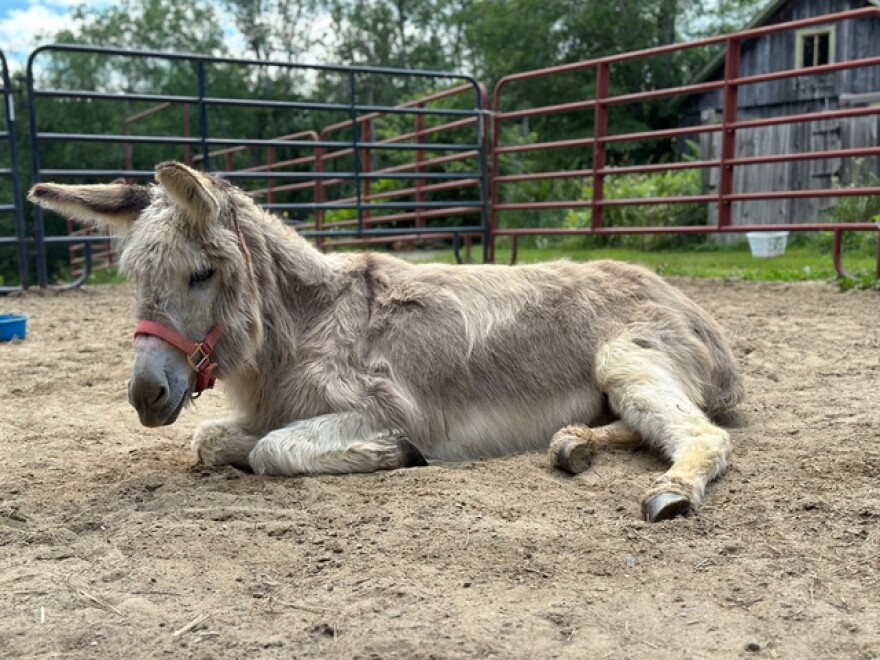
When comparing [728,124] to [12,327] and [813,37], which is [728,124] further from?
[813,37]

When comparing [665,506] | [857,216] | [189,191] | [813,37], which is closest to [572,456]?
[665,506]

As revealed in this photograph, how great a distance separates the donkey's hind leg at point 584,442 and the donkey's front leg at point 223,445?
1.26 m

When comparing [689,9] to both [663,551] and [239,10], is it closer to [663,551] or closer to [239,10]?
[239,10]

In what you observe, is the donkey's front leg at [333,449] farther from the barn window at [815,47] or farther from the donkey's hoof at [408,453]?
the barn window at [815,47]

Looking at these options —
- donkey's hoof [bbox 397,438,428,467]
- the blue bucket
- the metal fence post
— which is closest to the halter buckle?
donkey's hoof [bbox 397,438,428,467]

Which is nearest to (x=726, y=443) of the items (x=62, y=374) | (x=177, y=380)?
(x=177, y=380)

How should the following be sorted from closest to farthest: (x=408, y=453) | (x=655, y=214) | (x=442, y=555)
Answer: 1. (x=442, y=555)
2. (x=408, y=453)
3. (x=655, y=214)

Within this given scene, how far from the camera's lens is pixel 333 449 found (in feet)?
11.1

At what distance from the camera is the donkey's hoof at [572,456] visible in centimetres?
333

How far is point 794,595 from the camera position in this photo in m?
2.22

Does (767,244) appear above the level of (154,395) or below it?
above

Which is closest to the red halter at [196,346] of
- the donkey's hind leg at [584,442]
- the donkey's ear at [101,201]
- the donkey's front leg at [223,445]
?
the donkey's front leg at [223,445]

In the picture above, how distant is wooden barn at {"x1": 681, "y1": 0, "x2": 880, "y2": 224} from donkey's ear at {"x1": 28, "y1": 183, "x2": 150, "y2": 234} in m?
12.1

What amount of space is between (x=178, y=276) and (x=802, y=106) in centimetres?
1917
